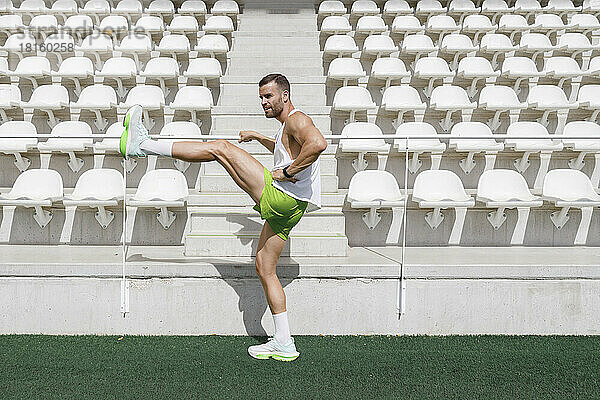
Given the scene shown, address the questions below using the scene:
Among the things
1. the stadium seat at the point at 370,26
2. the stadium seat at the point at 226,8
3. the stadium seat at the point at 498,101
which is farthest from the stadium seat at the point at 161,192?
the stadium seat at the point at 226,8

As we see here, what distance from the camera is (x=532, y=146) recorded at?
4961 millimetres

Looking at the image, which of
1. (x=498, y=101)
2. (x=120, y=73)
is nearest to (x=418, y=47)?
(x=498, y=101)

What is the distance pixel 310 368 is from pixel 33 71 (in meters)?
4.84

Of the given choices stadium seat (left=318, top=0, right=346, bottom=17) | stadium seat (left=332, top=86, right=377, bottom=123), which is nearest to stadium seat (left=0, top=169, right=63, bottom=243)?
stadium seat (left=332, top=86, right=377, bottom=123)

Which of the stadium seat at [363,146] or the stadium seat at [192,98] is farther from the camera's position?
the stadium seat at [192,98]

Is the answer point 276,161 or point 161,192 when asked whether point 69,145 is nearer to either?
point 161,192

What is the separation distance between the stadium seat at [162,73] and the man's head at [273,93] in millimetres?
3474

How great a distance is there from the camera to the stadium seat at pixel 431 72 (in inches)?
240

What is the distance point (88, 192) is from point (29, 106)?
1610 millimetres

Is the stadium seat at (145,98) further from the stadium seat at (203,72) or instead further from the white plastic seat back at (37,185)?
the white plastic seat back at (37,185)

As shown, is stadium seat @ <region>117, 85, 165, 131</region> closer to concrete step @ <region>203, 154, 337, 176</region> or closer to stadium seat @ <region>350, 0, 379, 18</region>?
concrete step @ <region>203, 154, 337, 176</region>

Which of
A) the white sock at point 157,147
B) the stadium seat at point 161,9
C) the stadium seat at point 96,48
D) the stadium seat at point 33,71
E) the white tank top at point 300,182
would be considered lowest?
the white tank top at point 300,182

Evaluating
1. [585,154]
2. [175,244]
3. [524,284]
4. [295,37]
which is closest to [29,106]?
[175,244]

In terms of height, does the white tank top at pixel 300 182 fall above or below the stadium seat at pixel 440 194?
above
